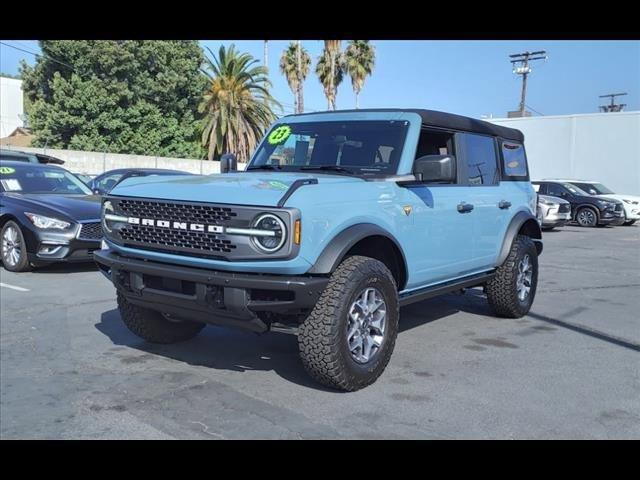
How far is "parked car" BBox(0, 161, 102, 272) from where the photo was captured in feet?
27.3

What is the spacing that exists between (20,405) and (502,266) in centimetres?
464

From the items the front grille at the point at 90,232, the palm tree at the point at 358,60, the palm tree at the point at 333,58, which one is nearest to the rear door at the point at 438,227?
the front grille at the point at 90,232

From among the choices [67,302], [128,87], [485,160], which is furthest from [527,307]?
[128,87]

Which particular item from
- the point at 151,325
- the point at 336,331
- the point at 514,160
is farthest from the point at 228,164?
the point at 514,160

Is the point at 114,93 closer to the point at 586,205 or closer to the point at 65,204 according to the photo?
the point at 586,205

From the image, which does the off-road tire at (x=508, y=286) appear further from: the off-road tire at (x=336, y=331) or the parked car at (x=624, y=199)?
the parked car at (x=624, y=199)

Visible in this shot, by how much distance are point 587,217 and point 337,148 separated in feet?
60.6

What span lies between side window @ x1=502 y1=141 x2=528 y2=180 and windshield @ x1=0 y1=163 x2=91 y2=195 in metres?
6.62

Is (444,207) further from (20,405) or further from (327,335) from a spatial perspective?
(20,405)

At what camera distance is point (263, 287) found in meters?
3.72

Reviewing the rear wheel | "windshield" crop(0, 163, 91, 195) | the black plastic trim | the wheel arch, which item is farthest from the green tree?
the black plastic trim

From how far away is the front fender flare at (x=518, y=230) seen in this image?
20.9 ft

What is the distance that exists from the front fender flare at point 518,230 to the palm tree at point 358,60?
33.7 meters
